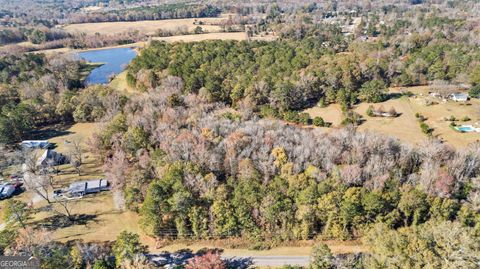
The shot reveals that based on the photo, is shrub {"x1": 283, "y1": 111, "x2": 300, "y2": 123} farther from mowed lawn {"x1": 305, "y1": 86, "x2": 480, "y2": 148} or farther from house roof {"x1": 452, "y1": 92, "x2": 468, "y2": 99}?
house roof {"x1": 452, "y1": 92, "x2": 468, "y2": 99}

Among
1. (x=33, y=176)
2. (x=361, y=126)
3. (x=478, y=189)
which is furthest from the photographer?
(x=361, y=126)

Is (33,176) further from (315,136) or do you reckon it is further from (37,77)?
(37,77)

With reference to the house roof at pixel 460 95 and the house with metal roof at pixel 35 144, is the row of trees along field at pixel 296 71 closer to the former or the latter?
the house roof at pixel 460 95

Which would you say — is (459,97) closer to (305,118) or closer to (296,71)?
(296,71)

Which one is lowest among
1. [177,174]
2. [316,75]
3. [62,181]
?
[62,181]

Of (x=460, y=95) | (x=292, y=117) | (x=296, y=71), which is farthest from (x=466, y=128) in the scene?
(x=296, y=71)

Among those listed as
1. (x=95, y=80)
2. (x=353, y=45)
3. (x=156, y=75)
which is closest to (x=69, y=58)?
(x=95, y=80)
